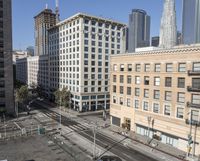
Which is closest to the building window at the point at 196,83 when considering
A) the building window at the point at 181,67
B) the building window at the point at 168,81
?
the building window at the point at 181,67

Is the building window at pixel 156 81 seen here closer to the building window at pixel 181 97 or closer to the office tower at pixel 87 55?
the building window at pixel 181 97

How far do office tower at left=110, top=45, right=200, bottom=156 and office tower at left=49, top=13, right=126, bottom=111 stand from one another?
22.3m

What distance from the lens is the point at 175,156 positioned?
126 ft

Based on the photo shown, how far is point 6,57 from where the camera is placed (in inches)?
2817

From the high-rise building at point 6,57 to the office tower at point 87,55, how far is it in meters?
23.8

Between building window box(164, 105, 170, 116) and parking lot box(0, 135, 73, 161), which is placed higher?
building window box(164, 105, 170, 116)

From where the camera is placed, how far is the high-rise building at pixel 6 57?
2790 inches

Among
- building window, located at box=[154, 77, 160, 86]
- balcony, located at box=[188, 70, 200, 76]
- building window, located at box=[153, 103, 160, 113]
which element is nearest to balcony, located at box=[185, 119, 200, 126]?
building window, located at box=[153, 103, 160, 113]

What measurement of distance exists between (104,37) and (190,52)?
49.7 m

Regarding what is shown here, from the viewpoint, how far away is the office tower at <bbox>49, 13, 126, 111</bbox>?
78438 mm

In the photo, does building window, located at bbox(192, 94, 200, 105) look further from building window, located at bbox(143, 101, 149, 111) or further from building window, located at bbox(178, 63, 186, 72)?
building window, located at bbox(143, 101, 149, 111)

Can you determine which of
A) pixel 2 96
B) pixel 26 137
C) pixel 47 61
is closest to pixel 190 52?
pixel 26 137

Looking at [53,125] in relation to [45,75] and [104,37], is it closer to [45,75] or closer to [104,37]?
[104,37]

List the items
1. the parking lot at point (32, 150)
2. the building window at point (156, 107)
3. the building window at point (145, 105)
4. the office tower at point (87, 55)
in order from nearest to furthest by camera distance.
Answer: the parking lot at point (32, 150), the building window at point (156, 107), the building window at point (145, 105), the office tower at point (87, 55)
